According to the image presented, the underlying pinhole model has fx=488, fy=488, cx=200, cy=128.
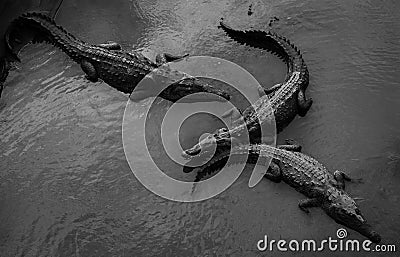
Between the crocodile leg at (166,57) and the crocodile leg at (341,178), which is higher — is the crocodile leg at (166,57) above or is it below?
above

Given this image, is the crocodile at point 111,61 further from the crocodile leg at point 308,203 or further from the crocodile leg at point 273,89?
the crocodile leg at point 308,203

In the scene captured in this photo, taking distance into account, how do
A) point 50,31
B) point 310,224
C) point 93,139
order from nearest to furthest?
point 310,224, point 93,139, point 50,31

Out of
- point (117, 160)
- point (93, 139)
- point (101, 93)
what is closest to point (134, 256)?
point (117, 160)

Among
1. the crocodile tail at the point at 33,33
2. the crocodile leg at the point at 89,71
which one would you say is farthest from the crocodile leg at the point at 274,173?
the crocodile tail at the point at 33,33

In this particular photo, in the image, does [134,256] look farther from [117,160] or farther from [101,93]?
[101,93]

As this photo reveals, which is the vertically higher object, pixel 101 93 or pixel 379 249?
pixel 101 93

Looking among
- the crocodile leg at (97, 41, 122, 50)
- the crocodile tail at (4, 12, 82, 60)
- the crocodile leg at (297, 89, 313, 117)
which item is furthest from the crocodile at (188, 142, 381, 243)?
the crocodile tail at (4, 12, 82, 60)
